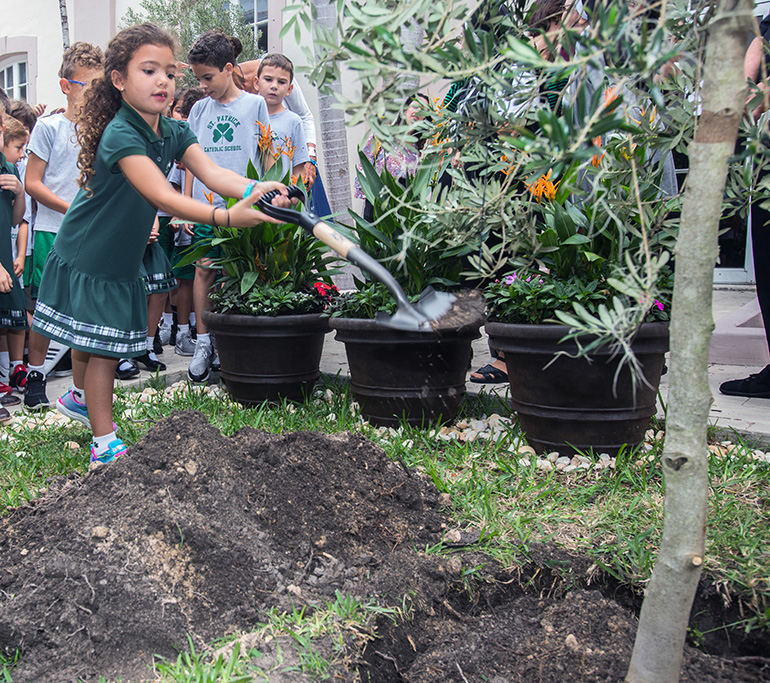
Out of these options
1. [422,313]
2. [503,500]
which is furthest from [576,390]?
[422,313]

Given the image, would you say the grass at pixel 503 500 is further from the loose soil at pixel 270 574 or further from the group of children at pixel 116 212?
the group of children at pixel 116 212

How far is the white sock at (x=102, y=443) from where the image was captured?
2.95 metres

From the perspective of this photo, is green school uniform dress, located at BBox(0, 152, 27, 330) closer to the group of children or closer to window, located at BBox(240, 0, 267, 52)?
the group of children

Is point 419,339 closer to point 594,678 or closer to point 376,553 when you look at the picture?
point 376,553

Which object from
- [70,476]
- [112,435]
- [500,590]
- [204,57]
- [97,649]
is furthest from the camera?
[204,57]

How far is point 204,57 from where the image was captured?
453cm

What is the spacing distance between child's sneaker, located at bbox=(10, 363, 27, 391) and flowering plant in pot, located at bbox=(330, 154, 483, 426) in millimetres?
2343

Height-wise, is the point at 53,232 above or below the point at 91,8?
below

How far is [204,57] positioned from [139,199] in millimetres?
2069

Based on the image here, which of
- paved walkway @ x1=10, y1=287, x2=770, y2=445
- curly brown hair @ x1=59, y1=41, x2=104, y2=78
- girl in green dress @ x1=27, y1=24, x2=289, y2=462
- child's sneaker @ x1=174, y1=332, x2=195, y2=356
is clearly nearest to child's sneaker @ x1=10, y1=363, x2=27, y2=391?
paved walkway @ x1=10, y1=287, x2=770, y2=445

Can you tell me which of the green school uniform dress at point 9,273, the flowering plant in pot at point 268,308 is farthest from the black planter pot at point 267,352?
the green school uniform dress at point 9,273

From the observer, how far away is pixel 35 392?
4.07 meters

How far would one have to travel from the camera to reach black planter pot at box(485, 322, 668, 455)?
276cm

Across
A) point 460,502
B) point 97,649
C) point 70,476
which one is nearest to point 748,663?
point 460,502
